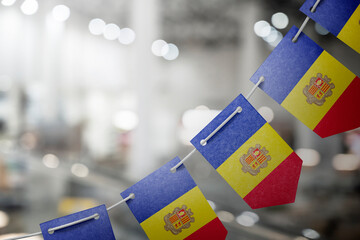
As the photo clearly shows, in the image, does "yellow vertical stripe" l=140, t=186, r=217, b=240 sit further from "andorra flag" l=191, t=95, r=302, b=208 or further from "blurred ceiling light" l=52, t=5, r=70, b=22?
"blurred ceiling light" l=52, t=5, r=70, b=22

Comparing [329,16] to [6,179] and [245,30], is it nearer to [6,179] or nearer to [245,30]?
[6,179]

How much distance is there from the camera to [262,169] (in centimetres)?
81

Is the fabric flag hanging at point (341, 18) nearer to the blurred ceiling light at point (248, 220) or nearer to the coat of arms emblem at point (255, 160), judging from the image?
the coat of arms emblem at point (255, 160)

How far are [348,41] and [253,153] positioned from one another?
31 cm

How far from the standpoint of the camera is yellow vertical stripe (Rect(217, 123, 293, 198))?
2.61ft

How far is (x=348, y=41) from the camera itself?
797mm

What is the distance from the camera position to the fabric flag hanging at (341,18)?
796mm

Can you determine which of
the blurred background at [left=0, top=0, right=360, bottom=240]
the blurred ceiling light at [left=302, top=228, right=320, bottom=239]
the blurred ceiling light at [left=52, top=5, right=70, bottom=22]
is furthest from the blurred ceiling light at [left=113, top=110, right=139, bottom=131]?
the blurred ceiling light at [left=302, top=228, right=320, bottom=239]

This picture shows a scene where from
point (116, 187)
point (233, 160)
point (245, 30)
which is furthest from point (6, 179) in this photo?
point (245, 30)

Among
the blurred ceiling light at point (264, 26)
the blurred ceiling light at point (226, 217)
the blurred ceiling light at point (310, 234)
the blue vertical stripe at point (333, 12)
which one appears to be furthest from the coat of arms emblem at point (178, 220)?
the blurred ceiling light at point (226, 217)

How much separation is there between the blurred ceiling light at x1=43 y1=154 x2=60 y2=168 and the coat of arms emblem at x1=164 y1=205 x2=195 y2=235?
5.49 metres

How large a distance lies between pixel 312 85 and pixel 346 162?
22.0 ft

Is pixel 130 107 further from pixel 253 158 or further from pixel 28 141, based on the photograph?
pixel 253 158

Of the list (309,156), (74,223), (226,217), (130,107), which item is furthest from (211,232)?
(130,107)
